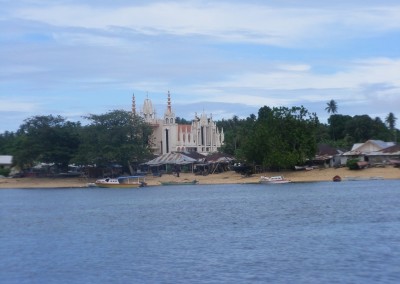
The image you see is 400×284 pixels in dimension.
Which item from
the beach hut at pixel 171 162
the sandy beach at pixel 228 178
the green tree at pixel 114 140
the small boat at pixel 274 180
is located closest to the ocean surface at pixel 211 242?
the small boat at pixel 274 180

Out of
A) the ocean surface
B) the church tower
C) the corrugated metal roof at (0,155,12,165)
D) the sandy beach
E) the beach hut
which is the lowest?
the ocean surface

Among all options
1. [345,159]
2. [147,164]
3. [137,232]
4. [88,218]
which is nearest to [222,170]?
[147,164]

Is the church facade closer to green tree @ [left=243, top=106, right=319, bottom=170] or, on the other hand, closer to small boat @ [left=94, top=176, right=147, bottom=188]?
small boat @ [left=94, top=176, right=147, bottom=188]

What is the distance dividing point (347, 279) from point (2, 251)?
1989 cm

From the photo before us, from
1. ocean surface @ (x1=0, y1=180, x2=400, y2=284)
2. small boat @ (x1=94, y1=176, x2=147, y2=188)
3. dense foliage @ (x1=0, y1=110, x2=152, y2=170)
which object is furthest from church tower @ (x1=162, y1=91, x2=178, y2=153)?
ocean surface @ (x1=0, y1=180, x2=400, y2=284)

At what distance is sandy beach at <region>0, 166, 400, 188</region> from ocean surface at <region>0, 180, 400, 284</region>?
1169 inches

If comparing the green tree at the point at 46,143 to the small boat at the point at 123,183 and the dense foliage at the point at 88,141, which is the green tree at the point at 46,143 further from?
the small boat at the point at 123,183

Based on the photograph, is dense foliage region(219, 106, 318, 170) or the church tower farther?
the church tower

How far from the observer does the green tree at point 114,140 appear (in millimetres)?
113562

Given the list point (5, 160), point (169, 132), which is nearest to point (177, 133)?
point (169, 132)

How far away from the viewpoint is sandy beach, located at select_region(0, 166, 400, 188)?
100312mm

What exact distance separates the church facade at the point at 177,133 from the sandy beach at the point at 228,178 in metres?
21.2

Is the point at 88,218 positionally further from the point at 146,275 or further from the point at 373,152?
the point at 373,152

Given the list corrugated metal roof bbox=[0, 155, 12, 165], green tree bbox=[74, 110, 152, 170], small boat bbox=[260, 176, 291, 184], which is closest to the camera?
small boat bbox=[260, 176, 291, 184]
